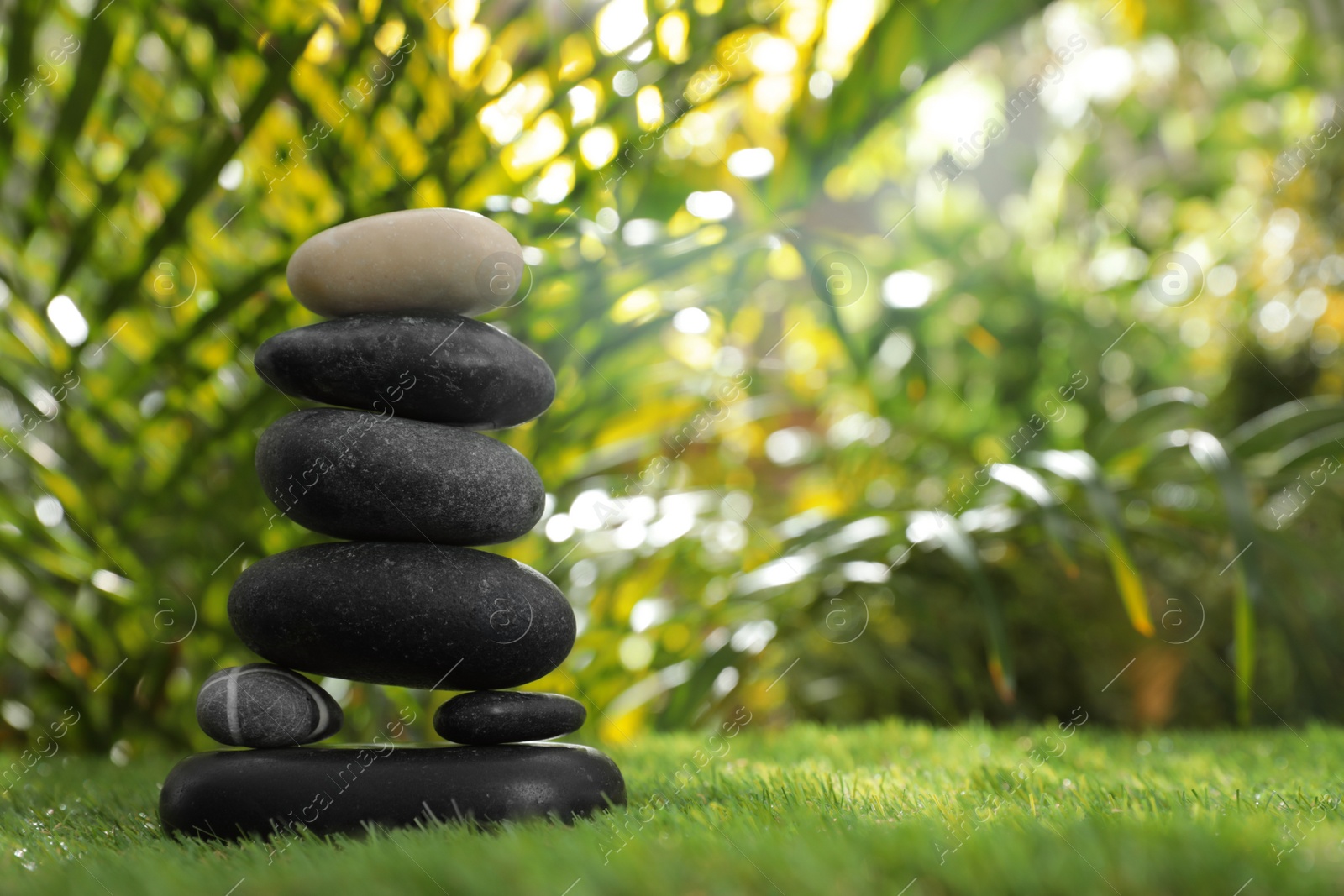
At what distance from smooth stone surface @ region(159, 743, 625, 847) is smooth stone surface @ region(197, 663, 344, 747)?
0.02 meters

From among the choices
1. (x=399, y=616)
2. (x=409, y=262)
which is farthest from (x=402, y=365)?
(x=399, y=616)

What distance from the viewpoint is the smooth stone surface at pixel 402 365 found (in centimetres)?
70

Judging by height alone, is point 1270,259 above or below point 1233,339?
above

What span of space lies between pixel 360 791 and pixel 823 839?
1.13 ft

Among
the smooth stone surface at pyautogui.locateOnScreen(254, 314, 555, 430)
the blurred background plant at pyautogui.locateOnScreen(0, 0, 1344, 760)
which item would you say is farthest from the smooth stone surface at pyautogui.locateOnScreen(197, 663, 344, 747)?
the blurred background plant at pyautogui.locateOnScreen(0, 0, 1344, 760)

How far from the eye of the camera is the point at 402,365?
696 mm

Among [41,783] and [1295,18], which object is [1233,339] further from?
[41,783]

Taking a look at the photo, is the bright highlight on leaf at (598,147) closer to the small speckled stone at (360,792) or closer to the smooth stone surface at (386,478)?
the smooth stone surface at (386,478)

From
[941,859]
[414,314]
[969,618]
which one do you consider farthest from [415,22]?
[969,618]

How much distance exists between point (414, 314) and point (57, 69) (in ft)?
2.92

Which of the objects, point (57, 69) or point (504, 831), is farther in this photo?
point (57, 69)

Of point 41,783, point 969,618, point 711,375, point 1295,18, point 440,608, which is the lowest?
point 969,618

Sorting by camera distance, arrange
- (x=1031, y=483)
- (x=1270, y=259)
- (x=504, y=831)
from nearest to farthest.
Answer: (x=504, y=831) < (x=1031, y=483) < (x=1270, y=259)

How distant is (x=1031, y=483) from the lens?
3.33 ft
